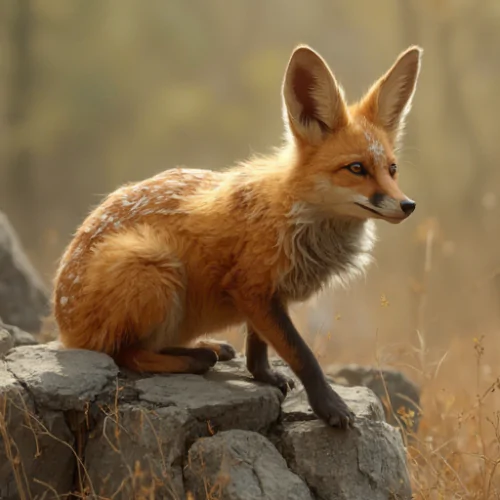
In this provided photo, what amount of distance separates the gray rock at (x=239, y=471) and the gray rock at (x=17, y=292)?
3.37 metres

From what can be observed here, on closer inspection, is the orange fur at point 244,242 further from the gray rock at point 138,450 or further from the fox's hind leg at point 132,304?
the gray rock at point 138,450

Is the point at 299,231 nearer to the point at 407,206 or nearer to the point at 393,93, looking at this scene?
the point at 407,206

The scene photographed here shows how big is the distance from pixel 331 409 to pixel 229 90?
9595 millimetres

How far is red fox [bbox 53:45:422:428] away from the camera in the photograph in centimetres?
337


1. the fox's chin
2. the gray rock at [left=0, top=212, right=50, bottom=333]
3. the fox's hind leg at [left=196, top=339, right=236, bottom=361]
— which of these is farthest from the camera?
the gray rock at [left=0, top=212, right=50, bottom=333]

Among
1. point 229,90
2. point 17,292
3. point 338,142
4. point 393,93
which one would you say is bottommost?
point 17,292

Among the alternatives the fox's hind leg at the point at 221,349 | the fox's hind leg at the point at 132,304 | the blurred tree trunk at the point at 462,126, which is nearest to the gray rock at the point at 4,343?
the fox's hind leg at the point at 132,304

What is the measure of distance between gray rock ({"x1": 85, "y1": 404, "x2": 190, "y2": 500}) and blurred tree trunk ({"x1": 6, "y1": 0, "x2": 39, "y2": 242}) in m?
9.52

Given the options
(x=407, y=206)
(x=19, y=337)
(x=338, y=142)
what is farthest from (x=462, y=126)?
(x=407, y=206)

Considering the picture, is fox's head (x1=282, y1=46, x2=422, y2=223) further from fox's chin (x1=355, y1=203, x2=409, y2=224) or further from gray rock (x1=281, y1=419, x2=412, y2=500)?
gray rock (x1=281, y1=419, x2=412, y2=500)

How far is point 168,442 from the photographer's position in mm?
3195

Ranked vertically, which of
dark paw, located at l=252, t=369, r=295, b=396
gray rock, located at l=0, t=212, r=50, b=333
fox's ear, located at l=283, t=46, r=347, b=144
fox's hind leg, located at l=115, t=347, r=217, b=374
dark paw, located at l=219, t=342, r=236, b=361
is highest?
fox's ear, located at l=283, t=46, r=347, b=144

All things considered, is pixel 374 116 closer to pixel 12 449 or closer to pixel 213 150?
pixel 12 449

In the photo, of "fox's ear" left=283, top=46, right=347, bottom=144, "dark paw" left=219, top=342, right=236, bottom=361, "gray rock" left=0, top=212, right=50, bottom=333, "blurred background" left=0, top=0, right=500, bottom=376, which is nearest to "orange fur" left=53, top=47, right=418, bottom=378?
"fox's ear" left=283, top=46, right=347, bottom=144
